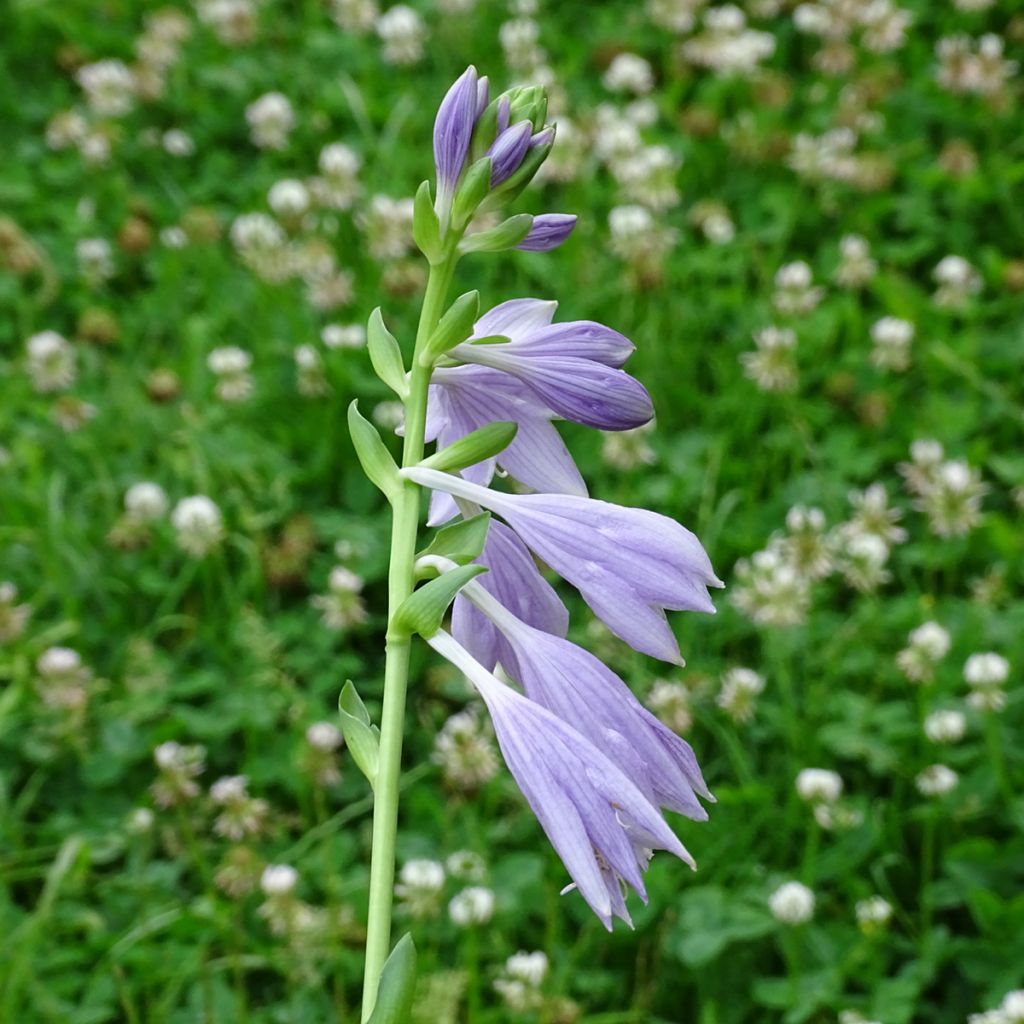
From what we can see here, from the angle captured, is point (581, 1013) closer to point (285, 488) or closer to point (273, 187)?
point (285, 488)

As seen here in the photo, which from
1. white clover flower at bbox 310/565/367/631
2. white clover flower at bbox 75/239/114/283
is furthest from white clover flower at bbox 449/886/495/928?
white clover flower at bbox 75/239/114/283

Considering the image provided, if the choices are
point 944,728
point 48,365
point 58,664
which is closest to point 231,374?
point 48,365

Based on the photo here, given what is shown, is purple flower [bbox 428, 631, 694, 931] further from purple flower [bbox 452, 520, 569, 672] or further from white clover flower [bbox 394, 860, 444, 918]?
white clover flower [bbox 394, 860, 444, 918]

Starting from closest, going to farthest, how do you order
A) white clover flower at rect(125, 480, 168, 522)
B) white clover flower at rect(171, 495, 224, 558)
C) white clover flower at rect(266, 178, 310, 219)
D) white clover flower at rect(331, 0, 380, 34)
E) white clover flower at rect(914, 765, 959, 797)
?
white clover flower at rect(914, 765, 959, 797) < white clover flower at rect(171, 495, 224, 558) < white clover flower at rect(125, 480, 168, 522) < white clover flower at rect(266, 178, 310, 219) < white clover flower at rect(331, 0, 380, 34)

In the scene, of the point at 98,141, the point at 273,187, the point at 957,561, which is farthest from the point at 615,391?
the point at 98,141

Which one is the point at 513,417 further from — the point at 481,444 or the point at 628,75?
the point at 628,75

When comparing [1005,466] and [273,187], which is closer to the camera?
[1005,466]

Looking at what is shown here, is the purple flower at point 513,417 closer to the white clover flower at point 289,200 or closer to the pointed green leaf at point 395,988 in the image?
the pointed green leaf at point 395,988

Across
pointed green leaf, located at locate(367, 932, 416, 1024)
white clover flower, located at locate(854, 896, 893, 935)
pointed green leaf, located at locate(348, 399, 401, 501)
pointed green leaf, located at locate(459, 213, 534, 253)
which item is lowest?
white clover flower, located at locate(854, 896, 893, 935)

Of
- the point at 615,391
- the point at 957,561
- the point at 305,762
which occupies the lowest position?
the point at 957,561
